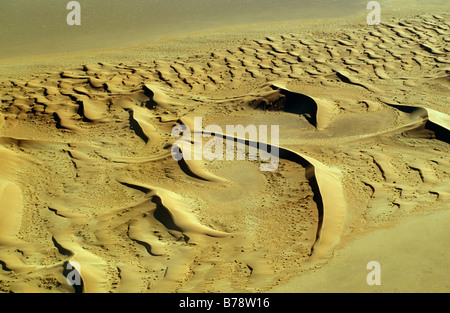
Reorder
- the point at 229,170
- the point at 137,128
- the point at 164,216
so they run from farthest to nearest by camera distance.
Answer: the point at 137,128 < the point at 229,170 < the point at 164,216

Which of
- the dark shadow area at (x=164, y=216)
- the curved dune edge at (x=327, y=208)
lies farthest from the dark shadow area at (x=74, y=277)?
the curved dune edge at (x=327, y=208)

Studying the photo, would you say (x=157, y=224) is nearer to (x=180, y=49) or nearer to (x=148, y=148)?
(x=148, y=148)

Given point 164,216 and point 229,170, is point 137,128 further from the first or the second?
point 164,216

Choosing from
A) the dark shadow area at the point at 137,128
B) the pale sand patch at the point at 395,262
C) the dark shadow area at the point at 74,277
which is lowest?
the dark shadow area at the point at 74,277

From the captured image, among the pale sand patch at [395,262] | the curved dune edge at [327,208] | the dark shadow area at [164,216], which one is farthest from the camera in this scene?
the dark shadow area at [164,216]

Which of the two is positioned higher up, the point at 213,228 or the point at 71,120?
the point at 71,120

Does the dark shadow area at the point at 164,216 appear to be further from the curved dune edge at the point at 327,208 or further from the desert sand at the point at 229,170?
the curved dune edge at the point at 327,208

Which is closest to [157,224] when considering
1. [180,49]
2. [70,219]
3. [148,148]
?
[70,219]

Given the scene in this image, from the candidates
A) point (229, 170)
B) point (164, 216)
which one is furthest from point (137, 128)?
point (164, 216)

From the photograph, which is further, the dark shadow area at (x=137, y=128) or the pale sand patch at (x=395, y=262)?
the dark shadow area at (x=137, y=128)
